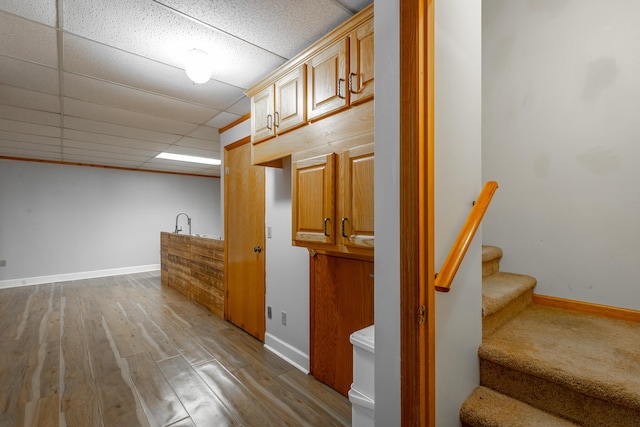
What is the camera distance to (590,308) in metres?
1.94

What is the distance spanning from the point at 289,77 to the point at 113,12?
107 centimetres

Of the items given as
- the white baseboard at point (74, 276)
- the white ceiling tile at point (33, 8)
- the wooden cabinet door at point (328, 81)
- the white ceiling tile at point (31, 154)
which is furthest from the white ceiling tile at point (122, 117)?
the white baseboard at point (74, 276)

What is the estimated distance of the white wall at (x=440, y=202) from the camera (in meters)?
1.05

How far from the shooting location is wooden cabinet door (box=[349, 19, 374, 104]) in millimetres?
1502

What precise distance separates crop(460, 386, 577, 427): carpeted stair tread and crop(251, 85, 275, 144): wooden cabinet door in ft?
6.68

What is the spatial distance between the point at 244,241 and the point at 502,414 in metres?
2.70

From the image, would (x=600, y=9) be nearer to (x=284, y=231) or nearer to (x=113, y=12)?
(x=284, y=231)

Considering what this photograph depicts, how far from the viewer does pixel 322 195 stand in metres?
1.75

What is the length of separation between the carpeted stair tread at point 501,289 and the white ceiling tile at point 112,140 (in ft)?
15.8

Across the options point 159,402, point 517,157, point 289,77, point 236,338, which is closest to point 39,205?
point 236,338

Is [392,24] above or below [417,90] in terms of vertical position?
above

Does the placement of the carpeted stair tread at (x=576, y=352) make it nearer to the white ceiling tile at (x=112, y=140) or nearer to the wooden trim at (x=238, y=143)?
the wooden trim at (x=238, y=143)

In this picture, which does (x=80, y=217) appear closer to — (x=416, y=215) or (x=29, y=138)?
(x=29, y=138)

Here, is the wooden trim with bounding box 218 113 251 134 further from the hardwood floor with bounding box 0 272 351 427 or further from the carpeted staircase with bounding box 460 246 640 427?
the carpeted staircase with bounding box 460 246 640 427
